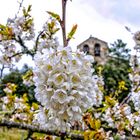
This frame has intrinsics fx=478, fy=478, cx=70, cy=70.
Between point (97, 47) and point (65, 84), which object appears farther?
point (97, 47)

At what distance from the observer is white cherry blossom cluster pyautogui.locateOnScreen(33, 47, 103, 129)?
1.14m

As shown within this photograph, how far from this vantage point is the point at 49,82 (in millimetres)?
1141

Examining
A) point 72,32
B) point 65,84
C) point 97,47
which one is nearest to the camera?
point 65,84

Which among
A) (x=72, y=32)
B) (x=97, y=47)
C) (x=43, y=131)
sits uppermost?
(x=97, y=47)

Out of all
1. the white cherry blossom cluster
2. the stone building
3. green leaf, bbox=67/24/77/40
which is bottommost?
the white cherry blossom cluster

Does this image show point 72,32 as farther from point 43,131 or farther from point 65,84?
point 43,131

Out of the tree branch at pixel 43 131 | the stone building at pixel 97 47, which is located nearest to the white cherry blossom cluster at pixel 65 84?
the tree branch at pixel 43 131

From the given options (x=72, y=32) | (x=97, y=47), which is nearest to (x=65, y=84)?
(x=72, y=32)

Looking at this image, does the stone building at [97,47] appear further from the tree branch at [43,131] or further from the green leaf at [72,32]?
the green leaf at [72,32]

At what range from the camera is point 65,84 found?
1.13m

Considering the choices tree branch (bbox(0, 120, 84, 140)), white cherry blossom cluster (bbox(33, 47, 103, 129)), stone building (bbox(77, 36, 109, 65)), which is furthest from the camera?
stone building (bbox(77, 36, 109, 65))

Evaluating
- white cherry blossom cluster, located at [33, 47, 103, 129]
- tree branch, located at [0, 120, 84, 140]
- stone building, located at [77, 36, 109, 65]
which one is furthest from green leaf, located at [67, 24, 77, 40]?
stone building, located at [77, 36, 109, 65]

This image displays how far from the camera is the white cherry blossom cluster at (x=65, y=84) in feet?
3.73

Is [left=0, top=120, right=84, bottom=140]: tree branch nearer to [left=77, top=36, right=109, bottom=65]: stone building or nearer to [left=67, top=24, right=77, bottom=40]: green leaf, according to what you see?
[left=67, top=24, right=77, bottom=40]: green leaf
